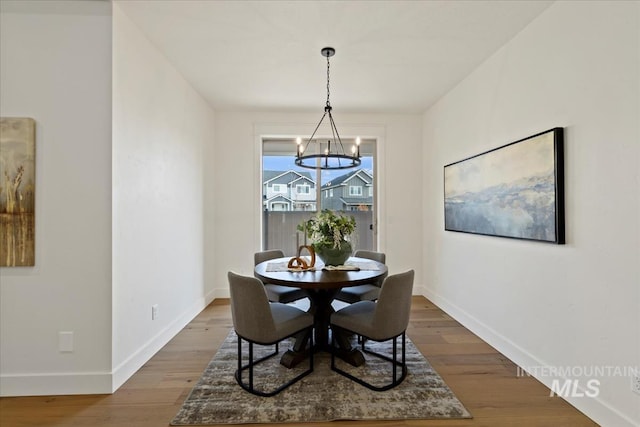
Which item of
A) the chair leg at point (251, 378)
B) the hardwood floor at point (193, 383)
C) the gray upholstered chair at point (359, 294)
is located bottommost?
the hardwood floor at point (193, 383)

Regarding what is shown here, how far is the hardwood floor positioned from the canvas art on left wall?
96cm

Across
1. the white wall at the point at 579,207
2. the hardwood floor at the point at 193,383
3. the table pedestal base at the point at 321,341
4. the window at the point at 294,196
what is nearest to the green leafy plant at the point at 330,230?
the table pedestal base at the point at 321,341

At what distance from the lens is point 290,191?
4.64 metres

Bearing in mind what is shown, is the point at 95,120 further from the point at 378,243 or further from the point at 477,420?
the point at 378,243

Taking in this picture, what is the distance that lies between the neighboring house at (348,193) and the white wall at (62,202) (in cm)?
303

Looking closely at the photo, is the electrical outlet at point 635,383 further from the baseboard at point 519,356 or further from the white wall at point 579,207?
the baseboard at point 519,356

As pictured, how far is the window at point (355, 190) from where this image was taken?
4.65 m

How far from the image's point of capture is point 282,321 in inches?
81.4

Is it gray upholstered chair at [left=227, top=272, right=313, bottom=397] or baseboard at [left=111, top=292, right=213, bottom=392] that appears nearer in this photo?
gray upholstered chair at [left=227, top=272, right=313, bottom=397]

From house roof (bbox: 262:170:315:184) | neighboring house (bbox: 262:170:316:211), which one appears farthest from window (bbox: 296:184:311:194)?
house roof (bbox: 262:170:315:184)

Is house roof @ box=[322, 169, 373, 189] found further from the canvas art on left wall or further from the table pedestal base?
the canvas art on left wall

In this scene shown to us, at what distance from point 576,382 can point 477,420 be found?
2.31 feet

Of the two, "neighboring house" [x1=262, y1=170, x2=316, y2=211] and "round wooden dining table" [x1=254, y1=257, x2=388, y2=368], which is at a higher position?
"neighboring house" [x1=262, y1=170, x2=316, y2=211]

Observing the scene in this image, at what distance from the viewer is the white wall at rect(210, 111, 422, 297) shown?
427 cm
